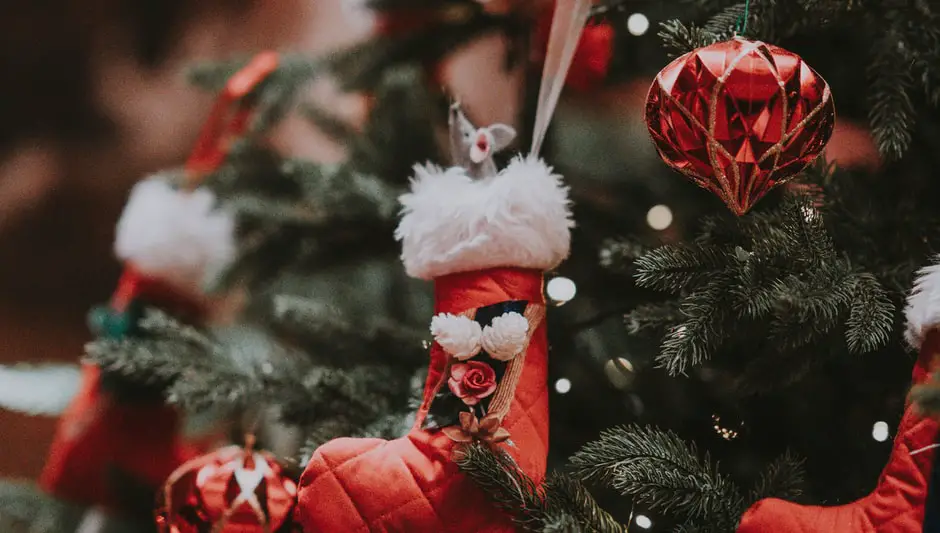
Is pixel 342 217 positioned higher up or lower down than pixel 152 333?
higher up

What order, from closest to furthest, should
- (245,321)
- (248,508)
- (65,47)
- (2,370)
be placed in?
(248,508) < (2,370) < (245,321) < (65,47)

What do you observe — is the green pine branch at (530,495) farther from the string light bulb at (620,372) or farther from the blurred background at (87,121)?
the blurred background at (87,121)

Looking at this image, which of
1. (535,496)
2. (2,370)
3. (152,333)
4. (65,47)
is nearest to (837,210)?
(535,496)

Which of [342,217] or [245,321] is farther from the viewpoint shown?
[245,321]

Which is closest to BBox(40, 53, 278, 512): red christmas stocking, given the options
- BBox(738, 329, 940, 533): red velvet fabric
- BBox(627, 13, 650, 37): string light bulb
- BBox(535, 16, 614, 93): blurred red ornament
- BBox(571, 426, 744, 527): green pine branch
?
BBox(535, 16, 614, 93): blurred red ornament

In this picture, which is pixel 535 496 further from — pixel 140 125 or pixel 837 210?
pixel 140 125

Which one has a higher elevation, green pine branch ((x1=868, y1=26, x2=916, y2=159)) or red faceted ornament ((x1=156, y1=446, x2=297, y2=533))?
green pine branch ((x1=868, y1=26, x2=916, y2=159))

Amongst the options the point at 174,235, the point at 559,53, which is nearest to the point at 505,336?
the point at 559,53

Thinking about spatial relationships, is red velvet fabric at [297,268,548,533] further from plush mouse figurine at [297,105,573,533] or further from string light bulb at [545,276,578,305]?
string light bulb at [545,276,578,305]

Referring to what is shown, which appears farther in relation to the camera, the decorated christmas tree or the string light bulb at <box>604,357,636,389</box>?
the string light bulb at <box>604,357,636,389</box>
